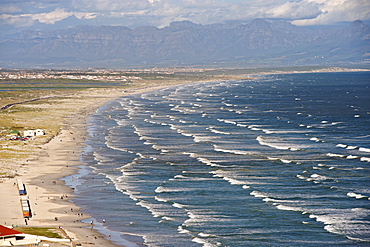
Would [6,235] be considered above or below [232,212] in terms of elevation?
above

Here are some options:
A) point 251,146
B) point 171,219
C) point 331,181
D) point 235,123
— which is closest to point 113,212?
point 171,219

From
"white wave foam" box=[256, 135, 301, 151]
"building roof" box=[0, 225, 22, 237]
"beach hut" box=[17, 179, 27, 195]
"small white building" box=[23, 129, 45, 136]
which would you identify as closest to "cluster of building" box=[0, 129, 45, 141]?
"small white building" box=[23, 129, 45, 136]

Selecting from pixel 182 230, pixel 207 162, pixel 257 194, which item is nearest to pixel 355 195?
pixel 257 194

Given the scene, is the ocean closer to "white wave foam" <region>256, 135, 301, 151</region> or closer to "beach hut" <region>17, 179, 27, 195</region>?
"white wave foam" <region>256, 135, 301, 151</region>

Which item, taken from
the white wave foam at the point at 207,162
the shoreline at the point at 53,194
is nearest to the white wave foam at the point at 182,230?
the shoreline at the point at 53,194

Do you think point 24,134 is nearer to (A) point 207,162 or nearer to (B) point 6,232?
(A) point 207,162

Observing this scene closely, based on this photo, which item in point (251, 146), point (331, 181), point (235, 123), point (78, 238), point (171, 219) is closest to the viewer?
point (78, 238)

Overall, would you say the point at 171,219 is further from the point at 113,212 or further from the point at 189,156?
the point at 189,156
